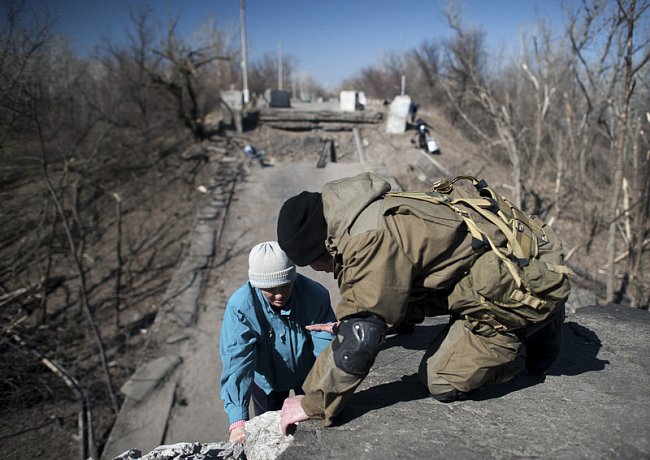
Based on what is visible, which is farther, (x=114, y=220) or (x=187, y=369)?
(x=114, y=220)

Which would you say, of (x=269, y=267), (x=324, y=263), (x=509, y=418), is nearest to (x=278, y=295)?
(x=269, y=267)

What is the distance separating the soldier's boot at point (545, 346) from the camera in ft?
6.94

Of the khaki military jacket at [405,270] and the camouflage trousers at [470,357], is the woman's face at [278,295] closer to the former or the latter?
the khaki military jacket at [405,270]

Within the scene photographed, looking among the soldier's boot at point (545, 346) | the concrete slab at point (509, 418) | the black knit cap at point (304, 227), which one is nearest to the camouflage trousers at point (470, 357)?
the soldier's boot at point (545, 346)

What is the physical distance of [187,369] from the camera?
18.9 ft

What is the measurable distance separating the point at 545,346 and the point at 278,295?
4.63 feet

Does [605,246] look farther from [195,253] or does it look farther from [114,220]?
[114,220]

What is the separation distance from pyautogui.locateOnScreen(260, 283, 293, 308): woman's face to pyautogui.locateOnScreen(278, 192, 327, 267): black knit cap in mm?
504

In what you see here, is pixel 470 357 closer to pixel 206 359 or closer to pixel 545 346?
pixel 545 346

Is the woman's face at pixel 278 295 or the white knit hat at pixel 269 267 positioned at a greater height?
the white knit hat at pixel 269 267

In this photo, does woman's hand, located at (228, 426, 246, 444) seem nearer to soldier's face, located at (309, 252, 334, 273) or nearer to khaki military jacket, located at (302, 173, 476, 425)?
khaki military jacket, located at (302, 173, 476, 425)

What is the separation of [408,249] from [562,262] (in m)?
0.80

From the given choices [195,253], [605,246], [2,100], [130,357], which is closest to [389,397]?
[130,357]

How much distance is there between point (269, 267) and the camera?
220cm
